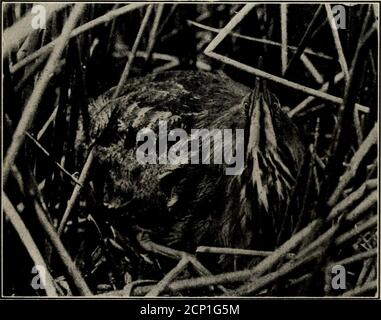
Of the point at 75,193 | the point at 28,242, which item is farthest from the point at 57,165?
the point at 28,242

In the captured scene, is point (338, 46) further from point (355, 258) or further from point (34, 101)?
point (34, 101)

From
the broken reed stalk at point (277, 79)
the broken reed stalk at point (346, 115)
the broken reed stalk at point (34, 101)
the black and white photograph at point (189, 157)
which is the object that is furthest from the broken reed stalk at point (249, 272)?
the broken reed stalk at point (34, 101)

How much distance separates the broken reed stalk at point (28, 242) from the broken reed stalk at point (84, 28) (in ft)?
0.77

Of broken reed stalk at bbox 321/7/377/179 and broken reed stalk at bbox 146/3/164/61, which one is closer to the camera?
broken reed stalk at bbox 321/7/377/179

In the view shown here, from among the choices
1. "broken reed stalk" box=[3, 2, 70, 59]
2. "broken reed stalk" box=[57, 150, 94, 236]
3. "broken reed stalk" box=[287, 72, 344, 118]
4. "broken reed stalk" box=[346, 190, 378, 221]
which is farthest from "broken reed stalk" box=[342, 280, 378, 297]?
"broken reed stalk" box=[3, 2, 70, 59]

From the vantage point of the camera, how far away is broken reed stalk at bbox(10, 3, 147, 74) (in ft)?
3.96

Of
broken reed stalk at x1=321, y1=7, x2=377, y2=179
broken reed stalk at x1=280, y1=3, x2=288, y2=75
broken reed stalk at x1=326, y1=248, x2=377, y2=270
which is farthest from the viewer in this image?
broken reed stalk at x1=280, y1=3, x2=288, y2=75

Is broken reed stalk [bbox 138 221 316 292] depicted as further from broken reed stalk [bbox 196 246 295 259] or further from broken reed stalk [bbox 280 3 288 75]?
broken reed stalk [bbox 280 3 288 75]

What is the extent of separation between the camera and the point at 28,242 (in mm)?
1117

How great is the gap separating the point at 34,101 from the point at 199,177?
325mm

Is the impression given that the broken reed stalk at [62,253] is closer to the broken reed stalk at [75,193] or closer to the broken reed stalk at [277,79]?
the broken reed stalk at [75,193]

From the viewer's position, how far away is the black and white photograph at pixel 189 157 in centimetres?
116

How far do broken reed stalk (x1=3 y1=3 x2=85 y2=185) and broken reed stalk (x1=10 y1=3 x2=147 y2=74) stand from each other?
0.02 m

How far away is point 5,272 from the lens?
120 centimetres
